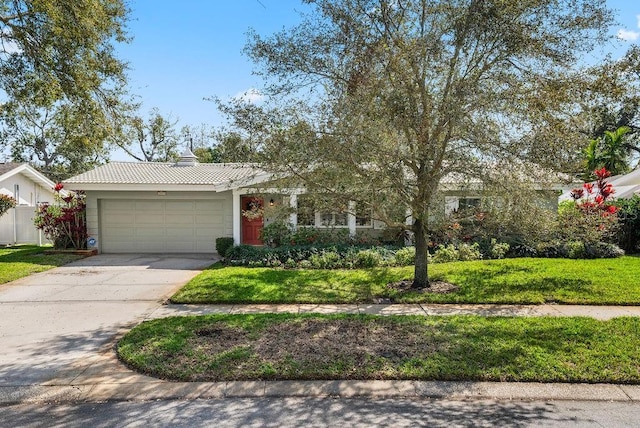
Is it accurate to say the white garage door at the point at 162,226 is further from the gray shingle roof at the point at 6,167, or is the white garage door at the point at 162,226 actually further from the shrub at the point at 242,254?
the gray shingle roof at the point at 6,167

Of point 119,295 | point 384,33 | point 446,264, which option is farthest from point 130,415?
point 446,264

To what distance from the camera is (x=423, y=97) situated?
6.52m

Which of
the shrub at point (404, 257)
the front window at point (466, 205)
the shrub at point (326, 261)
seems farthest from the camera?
the shrub at point (404, 257)

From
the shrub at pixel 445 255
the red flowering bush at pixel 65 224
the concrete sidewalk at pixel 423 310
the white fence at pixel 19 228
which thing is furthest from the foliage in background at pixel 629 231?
the white fence at pixel 19 228

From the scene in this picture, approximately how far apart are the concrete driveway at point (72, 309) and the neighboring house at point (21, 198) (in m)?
8.36

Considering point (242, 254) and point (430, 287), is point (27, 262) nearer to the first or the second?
point (242, 254)

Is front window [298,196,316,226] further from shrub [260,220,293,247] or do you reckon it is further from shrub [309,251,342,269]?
shrub [260,220,293,247]

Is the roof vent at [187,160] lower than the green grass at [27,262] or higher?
higher

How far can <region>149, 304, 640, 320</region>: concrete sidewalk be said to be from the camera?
6.73 metres

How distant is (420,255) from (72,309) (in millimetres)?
6460

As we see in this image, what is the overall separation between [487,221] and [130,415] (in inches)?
263

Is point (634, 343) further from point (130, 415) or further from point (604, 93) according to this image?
point (130, 415)

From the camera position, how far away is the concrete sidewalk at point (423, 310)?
6.73 metres

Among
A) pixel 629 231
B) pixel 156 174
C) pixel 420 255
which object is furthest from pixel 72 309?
pixel 629 231
